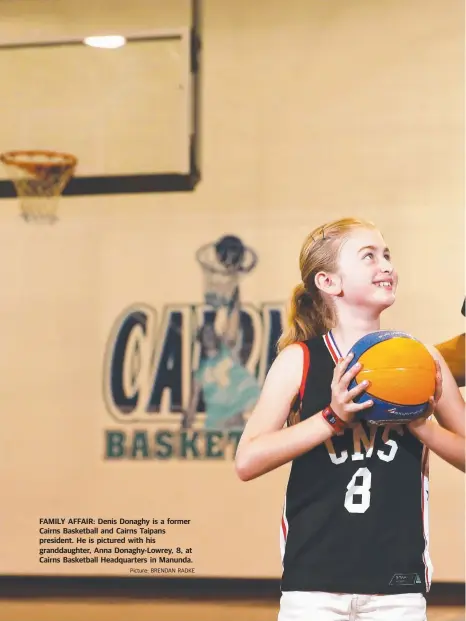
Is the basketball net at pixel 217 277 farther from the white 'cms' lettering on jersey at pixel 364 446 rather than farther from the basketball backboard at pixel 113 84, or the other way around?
the white 'cms' lettering on jersey at pixel 364 446

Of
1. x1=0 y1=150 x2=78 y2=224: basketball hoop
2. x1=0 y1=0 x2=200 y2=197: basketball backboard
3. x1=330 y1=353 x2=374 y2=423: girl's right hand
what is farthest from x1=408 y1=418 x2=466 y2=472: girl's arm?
x1=0 y1=150 x2=78 y2=224: basketball hoop

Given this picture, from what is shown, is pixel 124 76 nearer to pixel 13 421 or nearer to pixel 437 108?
pixel 437 108

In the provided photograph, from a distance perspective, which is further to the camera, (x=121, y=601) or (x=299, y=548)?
(x=121, y=601)

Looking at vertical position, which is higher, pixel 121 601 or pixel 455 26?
pixel 455 26

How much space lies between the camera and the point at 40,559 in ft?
12.5

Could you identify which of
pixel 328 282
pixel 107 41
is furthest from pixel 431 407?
pixel 107 41

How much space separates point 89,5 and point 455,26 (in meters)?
1.69

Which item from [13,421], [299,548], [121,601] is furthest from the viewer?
[13,421]

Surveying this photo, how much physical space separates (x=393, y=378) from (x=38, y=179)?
2624 mm

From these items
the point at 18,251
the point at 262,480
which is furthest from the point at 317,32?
the point at 262,480

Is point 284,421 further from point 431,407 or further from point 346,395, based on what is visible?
point 431,407

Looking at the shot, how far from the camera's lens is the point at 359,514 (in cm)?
187

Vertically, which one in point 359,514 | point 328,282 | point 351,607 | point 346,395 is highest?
point 328,282

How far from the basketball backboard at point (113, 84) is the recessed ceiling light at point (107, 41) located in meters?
0.02
